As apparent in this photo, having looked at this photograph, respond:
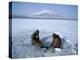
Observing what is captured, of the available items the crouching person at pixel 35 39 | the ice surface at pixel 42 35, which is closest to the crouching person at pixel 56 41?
the ice surface at pixel 42 35

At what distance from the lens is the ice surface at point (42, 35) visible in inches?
62.2

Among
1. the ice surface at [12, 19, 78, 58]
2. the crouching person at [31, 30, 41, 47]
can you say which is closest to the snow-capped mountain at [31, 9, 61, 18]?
the ice surface at [12, 19, 78, 58]

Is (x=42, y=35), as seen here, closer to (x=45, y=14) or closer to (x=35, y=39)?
(x=35, y=39)

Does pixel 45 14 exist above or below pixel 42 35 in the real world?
above

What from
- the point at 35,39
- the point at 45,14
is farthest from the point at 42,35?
the point at 45,14

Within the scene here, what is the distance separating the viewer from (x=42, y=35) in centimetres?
167

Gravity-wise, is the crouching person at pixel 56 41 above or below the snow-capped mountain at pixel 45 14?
below

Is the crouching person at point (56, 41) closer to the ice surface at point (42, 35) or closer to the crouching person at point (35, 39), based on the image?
the ice surface at point (42, 35)

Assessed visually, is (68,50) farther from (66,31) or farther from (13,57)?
(13,57)

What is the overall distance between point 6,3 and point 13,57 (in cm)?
45

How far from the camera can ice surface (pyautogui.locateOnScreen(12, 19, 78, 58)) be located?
Result: 62.2 inches

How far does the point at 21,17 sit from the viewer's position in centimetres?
160

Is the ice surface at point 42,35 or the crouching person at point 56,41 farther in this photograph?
the crouching person at point 56,41

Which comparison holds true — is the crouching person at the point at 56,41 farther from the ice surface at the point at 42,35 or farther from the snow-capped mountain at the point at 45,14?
the snow-capped mountain at the point at 45,14
